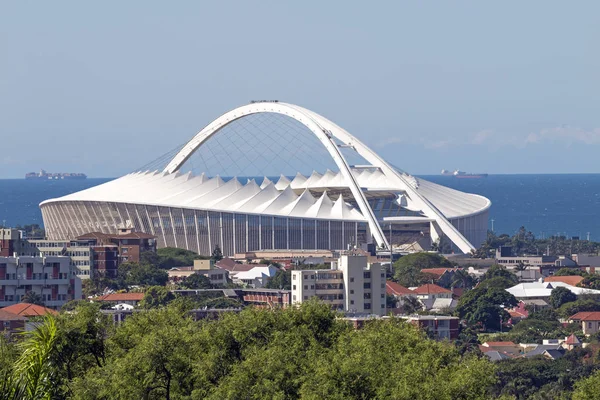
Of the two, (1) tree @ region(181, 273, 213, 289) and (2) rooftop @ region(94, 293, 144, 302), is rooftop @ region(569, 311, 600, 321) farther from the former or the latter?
(2) rooftop @ region(94, 293, 144, 302)

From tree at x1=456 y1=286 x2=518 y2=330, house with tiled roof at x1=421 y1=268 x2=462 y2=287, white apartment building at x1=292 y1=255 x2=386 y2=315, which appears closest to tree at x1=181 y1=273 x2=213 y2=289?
tree at x1=456 y1=286 x2=518 y2=330

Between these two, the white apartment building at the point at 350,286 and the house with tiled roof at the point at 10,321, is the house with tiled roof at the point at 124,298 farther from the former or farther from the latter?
the house with tiled roof at the point at 10,321

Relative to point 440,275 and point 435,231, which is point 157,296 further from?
point 435,231

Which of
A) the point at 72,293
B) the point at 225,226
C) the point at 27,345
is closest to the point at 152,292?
the point at 72,293

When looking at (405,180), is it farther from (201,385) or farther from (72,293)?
(201,385)

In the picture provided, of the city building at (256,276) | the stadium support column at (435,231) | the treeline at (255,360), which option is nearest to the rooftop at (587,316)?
the city building at (256,276)

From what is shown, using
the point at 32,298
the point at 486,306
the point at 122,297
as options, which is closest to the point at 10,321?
the point at 32,298
